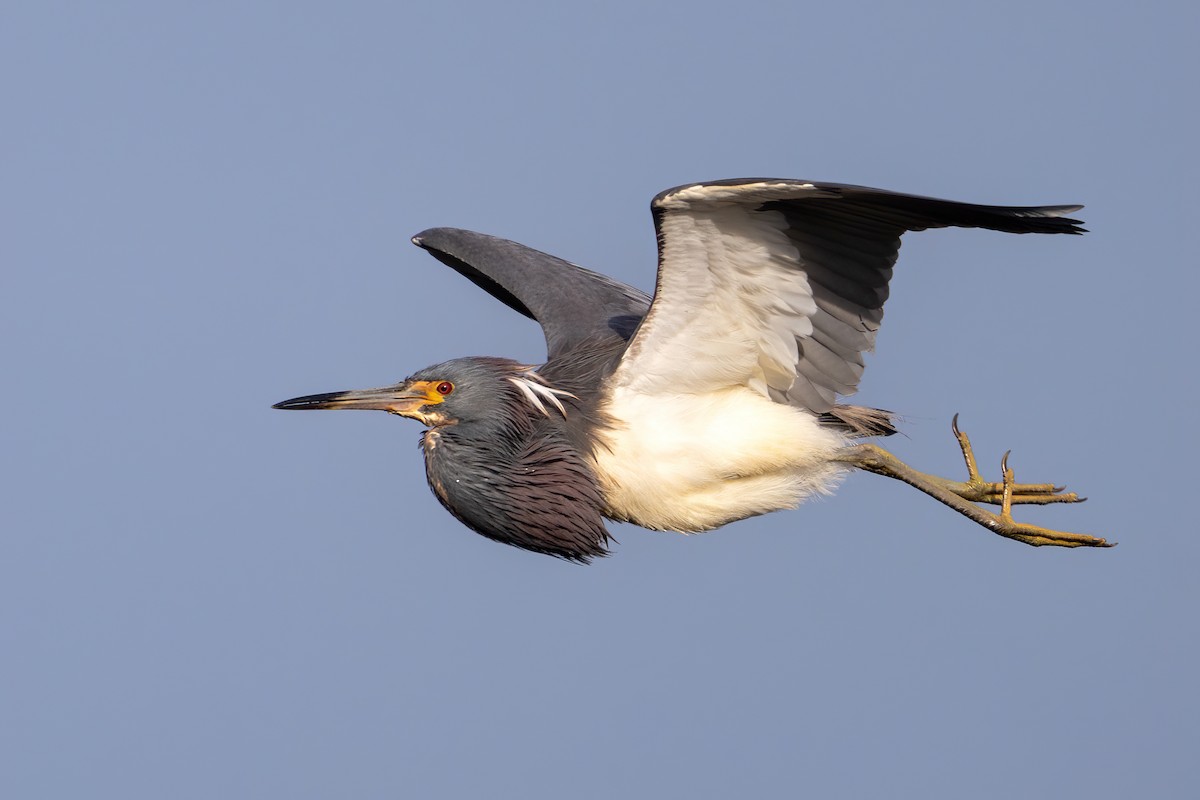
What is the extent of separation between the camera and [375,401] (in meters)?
9.10

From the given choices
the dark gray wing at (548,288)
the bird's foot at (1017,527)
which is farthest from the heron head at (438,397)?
the bird's foot at (1017,527)

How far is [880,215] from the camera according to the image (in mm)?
8172

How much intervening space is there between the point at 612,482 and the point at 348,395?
1.52 metres

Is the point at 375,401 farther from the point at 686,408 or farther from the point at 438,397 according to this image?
the point at 686,408

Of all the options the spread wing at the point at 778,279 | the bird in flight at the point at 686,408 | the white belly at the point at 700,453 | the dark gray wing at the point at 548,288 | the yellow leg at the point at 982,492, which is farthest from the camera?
the dark gray wing at the point at 548,288

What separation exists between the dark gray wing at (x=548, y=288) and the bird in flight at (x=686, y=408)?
831 millimetres

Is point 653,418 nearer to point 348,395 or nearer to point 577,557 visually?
point 577,557

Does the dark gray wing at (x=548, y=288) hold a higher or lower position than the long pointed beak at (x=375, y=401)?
higher

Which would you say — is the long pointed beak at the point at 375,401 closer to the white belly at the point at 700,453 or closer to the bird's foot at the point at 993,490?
the white belly at the point at 700,453

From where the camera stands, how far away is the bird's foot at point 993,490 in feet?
32.1

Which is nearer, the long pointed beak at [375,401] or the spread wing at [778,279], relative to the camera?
the spread wing at [778,279]

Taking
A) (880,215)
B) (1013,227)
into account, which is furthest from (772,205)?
(1013,227)

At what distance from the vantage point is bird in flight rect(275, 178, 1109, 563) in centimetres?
862

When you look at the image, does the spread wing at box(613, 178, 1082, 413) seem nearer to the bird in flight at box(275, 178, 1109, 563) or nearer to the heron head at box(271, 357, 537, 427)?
the bird in flight at box(275, 178, 1109, 563)
